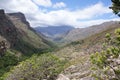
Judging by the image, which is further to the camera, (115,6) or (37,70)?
(37,70)

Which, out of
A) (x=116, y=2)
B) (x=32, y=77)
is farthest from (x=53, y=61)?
(x=116, y=2)

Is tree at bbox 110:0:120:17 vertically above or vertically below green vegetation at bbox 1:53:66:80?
above

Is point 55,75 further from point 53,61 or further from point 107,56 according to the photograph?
point 107,56

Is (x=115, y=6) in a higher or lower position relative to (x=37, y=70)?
higher

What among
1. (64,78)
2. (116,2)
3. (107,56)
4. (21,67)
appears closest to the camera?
(116,2)

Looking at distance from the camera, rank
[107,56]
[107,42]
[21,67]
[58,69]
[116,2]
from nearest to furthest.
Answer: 1. [116,2]
2. [107,42]
3. [107,56]
4. [21,67]
5. [58,69]

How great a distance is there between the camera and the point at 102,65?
3456cm

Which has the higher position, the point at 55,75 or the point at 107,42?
the point at 107,42

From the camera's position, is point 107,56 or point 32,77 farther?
point 32,77

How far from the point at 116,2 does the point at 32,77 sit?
48286 millimetres

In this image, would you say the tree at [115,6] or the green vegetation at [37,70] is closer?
the tree at [115,6]

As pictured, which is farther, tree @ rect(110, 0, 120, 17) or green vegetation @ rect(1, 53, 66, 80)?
green vegetation @ rect(1, 53, 66, 80)

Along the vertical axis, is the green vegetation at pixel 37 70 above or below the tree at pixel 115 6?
below

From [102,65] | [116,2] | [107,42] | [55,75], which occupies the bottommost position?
[55,75]
